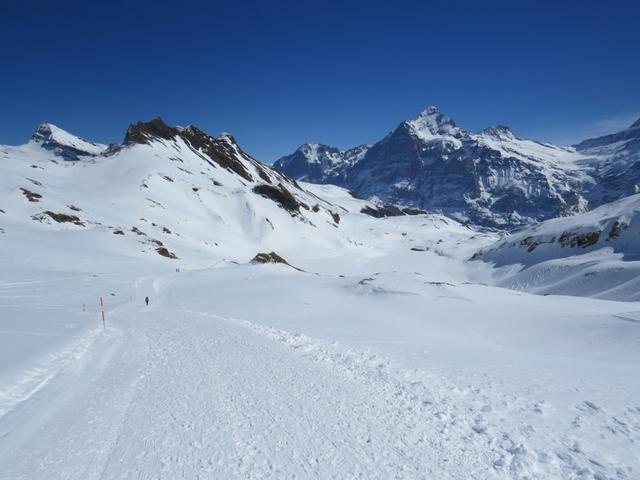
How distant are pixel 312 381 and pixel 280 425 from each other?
2.56 meters

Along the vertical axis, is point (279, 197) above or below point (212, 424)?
above

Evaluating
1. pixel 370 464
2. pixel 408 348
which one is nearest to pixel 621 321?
pixel 408 348

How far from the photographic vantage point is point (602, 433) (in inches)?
289

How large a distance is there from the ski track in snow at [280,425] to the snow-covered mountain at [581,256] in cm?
3461

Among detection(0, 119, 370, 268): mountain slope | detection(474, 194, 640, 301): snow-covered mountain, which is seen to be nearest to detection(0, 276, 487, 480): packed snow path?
detection(0, 119, 370, 268): mountain slope

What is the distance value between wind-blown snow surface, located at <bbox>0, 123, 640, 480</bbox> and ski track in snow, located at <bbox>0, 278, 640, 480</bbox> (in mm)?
40

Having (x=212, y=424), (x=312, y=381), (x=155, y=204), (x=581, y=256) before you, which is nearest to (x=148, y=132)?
(x=155, y=204)

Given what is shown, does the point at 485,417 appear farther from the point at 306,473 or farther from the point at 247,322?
the point at 247,322

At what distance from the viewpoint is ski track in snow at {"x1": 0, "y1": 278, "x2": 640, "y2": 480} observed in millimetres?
6273

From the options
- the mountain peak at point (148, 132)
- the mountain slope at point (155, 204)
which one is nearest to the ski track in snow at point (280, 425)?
the mountain slope at point (155, 204)

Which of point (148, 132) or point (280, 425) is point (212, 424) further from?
point (148, 132)

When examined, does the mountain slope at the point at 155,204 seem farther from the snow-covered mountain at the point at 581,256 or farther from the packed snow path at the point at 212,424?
the snow-covered mountain at the point at 581,256

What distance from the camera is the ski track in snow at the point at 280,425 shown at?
20.6 ft

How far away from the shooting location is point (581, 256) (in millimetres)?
50719
